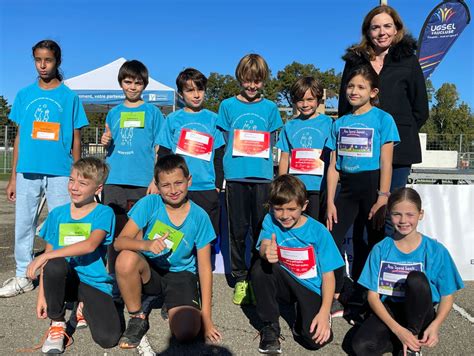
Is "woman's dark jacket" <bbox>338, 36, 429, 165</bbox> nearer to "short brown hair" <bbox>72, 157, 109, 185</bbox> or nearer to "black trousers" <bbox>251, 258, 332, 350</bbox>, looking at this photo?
"black trousers" <bbox>251, 258, 332, 350</bbox>

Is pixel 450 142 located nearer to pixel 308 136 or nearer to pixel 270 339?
pixel 308 136

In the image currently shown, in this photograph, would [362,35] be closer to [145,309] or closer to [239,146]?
[239,146]

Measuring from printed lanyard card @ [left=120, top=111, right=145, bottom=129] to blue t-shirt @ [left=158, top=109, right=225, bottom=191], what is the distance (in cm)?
19

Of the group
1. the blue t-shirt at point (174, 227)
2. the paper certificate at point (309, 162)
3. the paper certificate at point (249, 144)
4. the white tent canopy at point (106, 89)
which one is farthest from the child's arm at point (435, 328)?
the white tent canopy at point (106, 89)

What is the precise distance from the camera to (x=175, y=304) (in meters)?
2.98

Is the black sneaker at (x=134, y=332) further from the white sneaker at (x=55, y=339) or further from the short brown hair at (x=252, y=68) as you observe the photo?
the short brown hair at (x=252, y=68)

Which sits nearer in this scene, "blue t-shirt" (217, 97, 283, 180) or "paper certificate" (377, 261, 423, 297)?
"paper certificate" (377, 261, 423, 297)

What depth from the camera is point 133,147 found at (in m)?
3.76

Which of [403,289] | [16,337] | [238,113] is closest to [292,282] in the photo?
[403,289]

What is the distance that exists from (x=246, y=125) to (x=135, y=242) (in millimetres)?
1347

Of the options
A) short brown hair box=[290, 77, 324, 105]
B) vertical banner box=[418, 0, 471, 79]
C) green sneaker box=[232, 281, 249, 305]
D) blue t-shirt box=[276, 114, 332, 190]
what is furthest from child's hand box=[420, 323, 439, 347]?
vertical banner box=[418, 0, 471, 79]

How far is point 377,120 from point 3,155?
62.6 feet

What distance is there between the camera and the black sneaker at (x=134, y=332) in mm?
2803

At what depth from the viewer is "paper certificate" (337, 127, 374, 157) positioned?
10.4 ft
